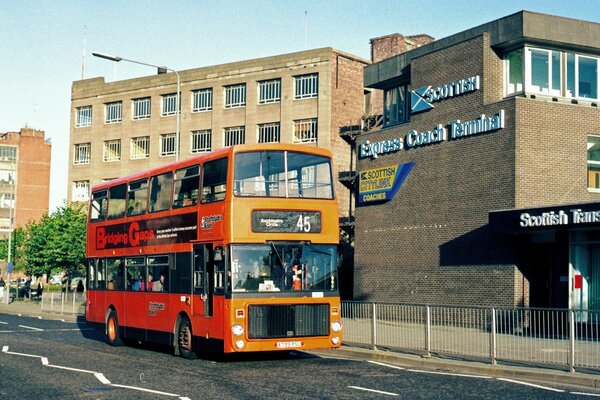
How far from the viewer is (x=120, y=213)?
22.1m

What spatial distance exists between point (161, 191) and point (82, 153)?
163 ft

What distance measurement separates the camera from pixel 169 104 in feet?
201

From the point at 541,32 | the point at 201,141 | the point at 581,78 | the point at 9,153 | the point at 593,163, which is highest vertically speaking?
the point at 9,153

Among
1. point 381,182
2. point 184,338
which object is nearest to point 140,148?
point 381,182

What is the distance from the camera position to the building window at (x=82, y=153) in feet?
220

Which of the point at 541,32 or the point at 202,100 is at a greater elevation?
the point at 202,100

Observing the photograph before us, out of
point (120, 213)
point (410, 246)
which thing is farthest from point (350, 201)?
point (120, 213)

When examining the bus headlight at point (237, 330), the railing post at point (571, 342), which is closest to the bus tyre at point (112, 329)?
the bus headlight at point (237, 330)

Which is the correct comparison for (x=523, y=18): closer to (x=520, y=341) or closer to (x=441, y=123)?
(x=441, y=123)

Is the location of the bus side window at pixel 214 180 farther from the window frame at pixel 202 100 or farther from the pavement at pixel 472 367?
the window frame at pixel 202 100

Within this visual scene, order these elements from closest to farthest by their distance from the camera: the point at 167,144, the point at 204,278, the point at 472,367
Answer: the point at 472,367
the point at 204,278
the point at 167,144

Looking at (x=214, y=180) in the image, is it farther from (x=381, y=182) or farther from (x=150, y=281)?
(x=381, y=182)

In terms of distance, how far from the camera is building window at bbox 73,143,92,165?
2640 inches

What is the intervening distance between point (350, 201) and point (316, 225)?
33.1 m
